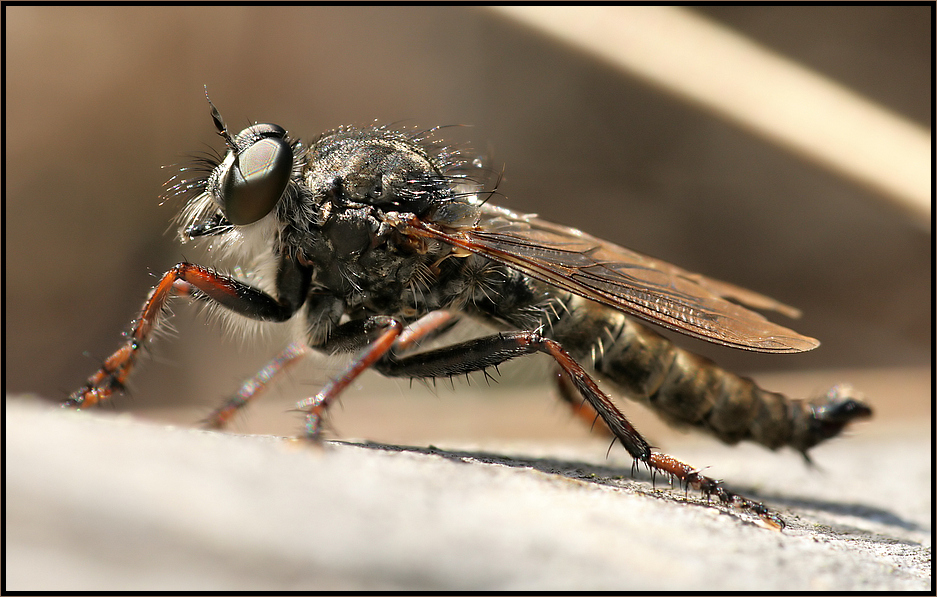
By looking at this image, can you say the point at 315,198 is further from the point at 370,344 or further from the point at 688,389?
the point at 688,389

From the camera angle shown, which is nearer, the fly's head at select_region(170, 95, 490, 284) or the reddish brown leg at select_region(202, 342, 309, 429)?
the fly's head at select_region(170, 95, 490, 284)

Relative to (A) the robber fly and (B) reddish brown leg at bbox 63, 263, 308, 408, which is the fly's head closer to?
(A) the robber fly

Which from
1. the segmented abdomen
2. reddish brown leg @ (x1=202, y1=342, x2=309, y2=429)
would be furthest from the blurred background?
the segmented abdomen

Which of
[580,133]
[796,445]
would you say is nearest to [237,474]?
[796,445]

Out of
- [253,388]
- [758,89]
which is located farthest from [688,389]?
[758,89]

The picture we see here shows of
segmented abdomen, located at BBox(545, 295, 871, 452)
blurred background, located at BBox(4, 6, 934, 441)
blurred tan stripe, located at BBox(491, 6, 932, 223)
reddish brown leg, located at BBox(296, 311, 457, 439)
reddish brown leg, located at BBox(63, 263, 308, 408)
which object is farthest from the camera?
blurred background, located at BBox(4, 6, 934, 441)

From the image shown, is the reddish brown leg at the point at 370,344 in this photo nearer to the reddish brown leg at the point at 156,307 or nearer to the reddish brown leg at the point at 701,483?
the reddish brown leg at the point at 156,307
